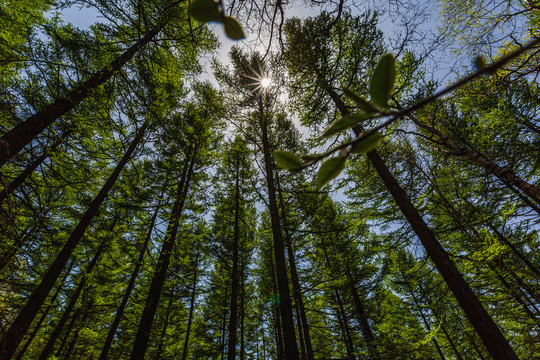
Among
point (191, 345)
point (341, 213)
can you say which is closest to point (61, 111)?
point (341, 213)

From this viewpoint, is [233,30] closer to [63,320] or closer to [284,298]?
[284,298]

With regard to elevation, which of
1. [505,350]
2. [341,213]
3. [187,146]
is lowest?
[505,350]

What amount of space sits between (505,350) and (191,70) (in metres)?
6.07

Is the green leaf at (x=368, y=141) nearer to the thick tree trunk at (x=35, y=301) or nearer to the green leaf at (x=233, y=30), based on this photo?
the green leaf at (x=233, y=30)

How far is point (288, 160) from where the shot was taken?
43cm

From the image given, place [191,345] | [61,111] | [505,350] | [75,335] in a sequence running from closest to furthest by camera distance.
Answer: [505,350], [61,111], [75,335], [191,345]

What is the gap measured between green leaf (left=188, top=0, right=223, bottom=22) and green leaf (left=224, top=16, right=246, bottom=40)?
5 cm

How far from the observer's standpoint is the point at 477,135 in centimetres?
644

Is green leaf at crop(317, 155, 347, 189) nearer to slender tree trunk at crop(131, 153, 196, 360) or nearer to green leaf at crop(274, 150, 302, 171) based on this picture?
green leaf at crop(274, 150, 302, 171)

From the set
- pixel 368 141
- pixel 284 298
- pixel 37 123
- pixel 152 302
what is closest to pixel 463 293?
pixel 284 298

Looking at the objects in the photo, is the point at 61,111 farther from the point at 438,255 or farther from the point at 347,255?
the point at 347,255

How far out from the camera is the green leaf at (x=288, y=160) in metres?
0.43

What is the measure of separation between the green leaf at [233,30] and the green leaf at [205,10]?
45 mm

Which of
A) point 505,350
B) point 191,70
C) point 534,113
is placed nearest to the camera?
point 505,350
